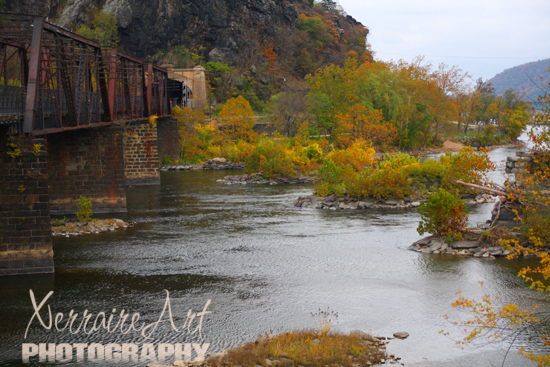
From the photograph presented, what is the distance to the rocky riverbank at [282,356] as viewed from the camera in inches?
414

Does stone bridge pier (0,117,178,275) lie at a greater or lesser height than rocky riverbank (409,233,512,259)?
greater

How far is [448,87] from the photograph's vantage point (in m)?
91.3

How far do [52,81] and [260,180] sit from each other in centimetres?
2492

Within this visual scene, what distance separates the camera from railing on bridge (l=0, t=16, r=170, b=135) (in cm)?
1864

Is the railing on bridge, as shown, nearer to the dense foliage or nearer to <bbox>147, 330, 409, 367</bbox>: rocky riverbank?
<bbox>147, 330, 409, 367</bbox>: rocky riverbank

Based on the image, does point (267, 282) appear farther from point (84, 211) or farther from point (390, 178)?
point (390, 178)

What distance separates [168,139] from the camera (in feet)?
191

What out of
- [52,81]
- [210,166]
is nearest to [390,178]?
[52,81]

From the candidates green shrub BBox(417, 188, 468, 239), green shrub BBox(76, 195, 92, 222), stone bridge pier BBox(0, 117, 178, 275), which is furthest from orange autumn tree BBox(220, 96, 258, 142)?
green shrub BBox(417, 188, 468, 239)

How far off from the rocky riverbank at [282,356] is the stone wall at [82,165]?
19.1 meters

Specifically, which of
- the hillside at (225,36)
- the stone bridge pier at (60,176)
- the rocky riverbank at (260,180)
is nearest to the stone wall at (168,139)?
the stone bridge pier at (60,176)

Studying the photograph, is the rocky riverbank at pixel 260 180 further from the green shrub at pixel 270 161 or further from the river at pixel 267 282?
the river at pixel 267 282

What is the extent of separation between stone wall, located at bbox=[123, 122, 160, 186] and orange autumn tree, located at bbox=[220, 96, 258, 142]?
2141 centimetres

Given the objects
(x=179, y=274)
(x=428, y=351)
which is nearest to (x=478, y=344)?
(x=428, y=351)
